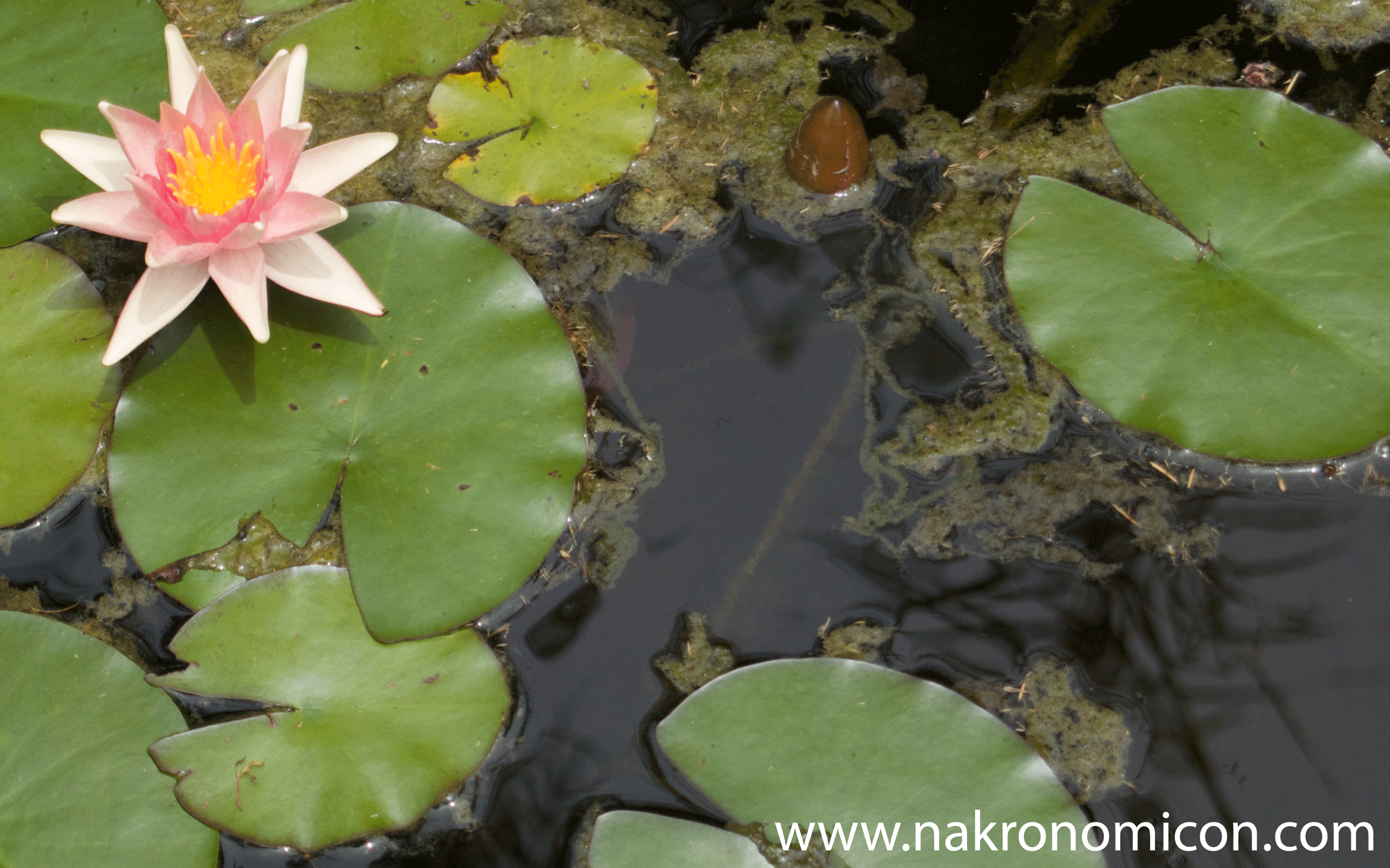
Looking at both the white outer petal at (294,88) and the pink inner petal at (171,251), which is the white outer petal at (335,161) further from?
the pink inner petal at (171,251)

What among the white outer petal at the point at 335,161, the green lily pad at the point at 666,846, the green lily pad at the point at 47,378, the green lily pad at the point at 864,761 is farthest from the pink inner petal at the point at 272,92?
the green lily pad at the point at 666,846

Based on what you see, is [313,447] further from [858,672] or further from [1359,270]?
[1359,270]

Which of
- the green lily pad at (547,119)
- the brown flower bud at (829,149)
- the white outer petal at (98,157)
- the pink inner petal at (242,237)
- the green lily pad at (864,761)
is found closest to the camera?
the green lily pad at (864,761)

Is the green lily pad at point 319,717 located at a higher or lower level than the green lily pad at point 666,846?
higher

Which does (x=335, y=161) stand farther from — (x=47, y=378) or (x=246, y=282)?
(x=47, y=378)

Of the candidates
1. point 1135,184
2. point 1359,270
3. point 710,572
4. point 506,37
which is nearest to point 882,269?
point 1135,184

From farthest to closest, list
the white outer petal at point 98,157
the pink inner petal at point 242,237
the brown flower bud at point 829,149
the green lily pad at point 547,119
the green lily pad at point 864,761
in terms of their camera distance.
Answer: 1. the green lily pad at point 547,119
2. the brown flower bud at point 829,149
3. the white outer petal at point 98,157
4. the pink inner petal at point 242,237
5. the green lily pad at point 864,761
